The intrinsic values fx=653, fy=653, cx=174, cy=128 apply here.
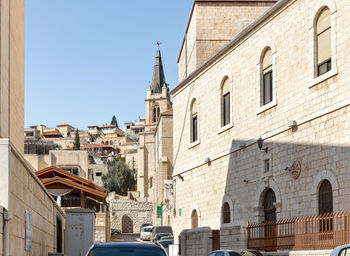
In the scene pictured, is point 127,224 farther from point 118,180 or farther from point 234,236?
point 234,236

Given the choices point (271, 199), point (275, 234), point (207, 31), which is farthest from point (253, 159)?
point (207, 31)

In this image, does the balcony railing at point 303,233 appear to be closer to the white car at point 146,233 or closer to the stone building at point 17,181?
the stone building at point 17,181

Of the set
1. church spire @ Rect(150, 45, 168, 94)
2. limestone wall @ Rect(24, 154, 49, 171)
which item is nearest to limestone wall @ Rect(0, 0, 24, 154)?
limestone wall @ Rect(24, 154, 49, 171)

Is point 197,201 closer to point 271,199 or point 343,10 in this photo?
point 271,199

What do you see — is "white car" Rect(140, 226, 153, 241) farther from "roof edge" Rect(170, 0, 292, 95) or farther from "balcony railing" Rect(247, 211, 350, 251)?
"balcony railing" Rect(247, 211, 350, 251)

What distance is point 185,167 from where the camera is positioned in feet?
113

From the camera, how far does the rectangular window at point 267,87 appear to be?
82.3ft

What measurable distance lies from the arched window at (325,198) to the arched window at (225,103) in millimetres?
8707

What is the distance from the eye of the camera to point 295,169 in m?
22.5

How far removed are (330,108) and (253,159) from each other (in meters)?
6.40

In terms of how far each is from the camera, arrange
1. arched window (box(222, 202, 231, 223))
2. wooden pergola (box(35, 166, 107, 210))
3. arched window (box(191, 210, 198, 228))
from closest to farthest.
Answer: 1. arched window (box(222, 202, 231, 223))
2. arched window (box(191, 210, 198, 228))
3. wooden pergola (box(35, 166, 107, 210))

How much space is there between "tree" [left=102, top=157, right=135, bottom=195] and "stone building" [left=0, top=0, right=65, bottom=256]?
274 feet

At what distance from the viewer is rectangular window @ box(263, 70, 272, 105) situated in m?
25.1

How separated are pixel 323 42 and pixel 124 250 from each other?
1294cm
